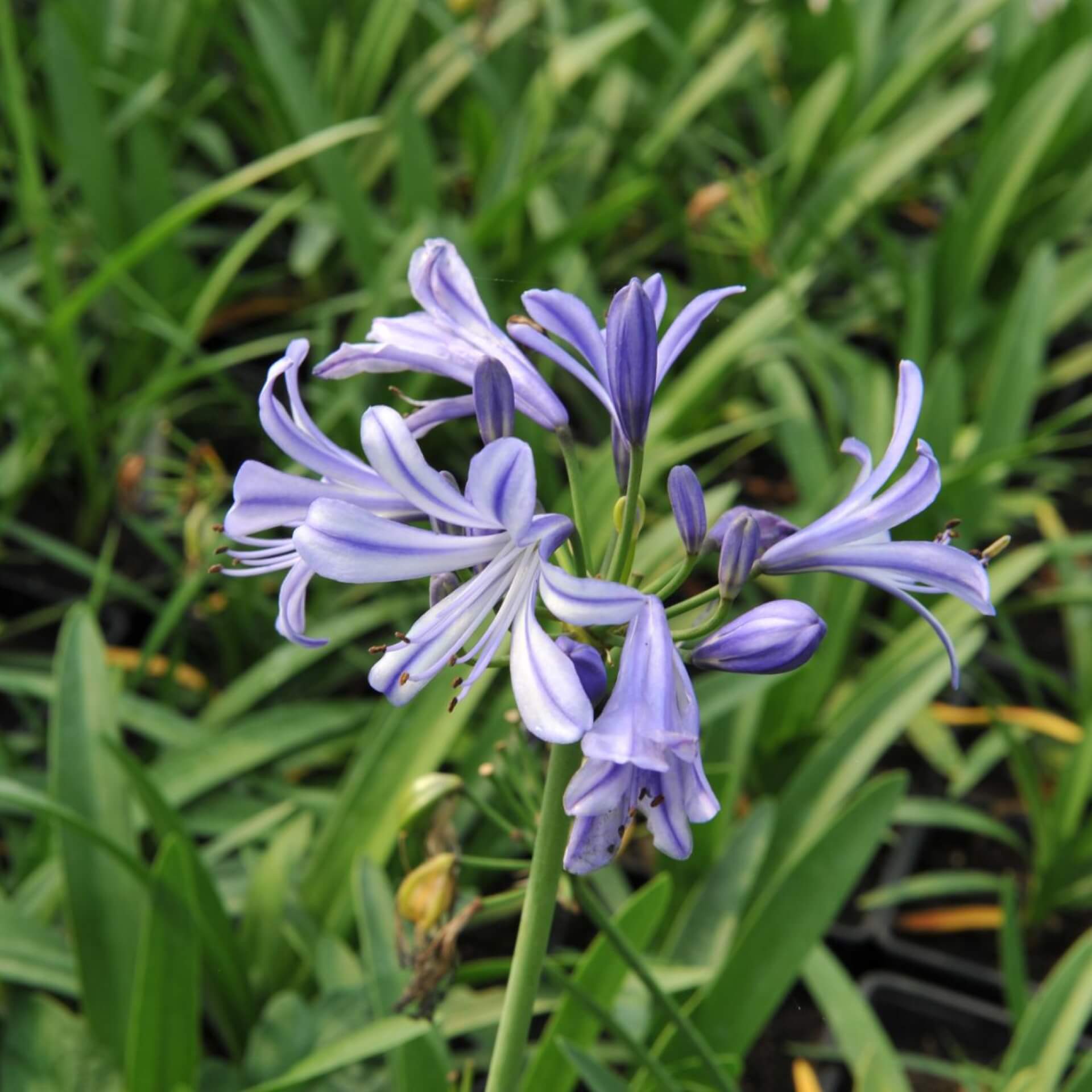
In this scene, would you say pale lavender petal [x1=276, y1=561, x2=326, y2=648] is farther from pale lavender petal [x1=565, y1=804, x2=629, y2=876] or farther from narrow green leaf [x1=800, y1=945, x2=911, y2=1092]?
narrow green leaf [x1=800, y1=945, x2=911, y2=1092]

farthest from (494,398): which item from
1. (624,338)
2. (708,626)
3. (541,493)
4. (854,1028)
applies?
(541,493)

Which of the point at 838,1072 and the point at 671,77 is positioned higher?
the point at 671,77

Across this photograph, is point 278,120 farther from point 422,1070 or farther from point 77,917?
point 422,1070

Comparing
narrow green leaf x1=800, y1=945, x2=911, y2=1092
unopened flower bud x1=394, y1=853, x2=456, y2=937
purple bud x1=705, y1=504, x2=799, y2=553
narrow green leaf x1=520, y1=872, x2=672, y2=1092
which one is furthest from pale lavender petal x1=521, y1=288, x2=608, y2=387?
narrow green leaf x1=800, y1=945, x2=911, y2=1092

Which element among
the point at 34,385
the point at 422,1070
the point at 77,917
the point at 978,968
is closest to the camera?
the point at 422,1070

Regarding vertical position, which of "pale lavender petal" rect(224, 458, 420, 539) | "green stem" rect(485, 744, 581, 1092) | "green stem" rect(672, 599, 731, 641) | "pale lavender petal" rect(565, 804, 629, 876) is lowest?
"green stem" rect(485, 744, 581, 1092)

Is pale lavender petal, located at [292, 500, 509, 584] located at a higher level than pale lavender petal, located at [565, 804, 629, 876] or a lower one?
higher

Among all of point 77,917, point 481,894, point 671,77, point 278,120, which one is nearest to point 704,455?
point 671,77
